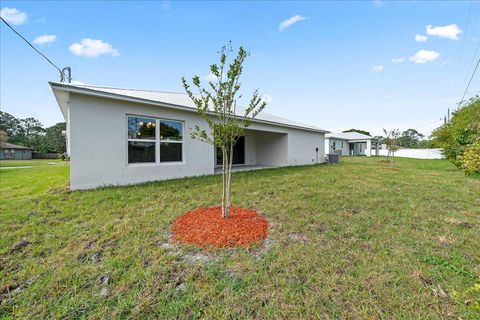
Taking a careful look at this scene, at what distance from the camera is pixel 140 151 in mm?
7734

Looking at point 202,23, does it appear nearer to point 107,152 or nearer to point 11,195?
point 107,152

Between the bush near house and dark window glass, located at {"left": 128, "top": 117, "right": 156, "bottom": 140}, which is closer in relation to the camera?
dark window glass, located at {"left": 128, "top": 117, "right": 156, "bottom": 140}

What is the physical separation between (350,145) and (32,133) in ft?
270

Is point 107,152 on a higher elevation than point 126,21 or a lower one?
lower

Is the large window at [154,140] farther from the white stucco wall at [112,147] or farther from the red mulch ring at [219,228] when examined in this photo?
the red mulch ring at [219,228]

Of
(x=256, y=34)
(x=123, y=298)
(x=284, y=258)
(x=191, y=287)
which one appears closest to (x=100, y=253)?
(x=123, y=298)

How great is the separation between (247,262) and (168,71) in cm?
1170

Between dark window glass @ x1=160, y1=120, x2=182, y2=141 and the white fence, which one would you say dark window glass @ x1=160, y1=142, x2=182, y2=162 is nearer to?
dark window glass @ x1=160, y1=120, x2=182, y2=141

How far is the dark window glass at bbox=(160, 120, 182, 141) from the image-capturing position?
8250 mm

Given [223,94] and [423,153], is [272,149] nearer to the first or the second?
[223,94]

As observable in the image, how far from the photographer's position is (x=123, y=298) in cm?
226

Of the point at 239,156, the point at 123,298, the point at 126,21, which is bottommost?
the point at 123,298

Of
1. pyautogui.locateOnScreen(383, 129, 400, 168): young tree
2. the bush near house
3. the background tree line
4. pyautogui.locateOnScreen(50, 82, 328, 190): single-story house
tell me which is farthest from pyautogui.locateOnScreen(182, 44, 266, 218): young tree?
the background tree line

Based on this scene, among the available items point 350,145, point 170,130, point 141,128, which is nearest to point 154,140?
point 141,128
